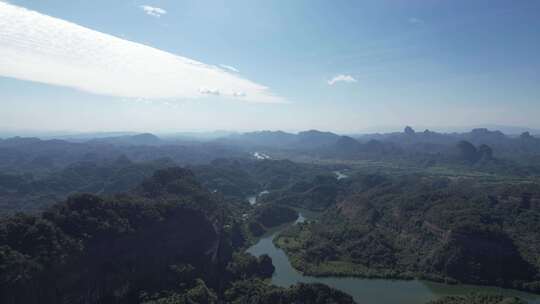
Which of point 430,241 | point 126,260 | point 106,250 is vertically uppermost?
point 106,250

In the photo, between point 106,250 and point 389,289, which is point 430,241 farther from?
point 106,250

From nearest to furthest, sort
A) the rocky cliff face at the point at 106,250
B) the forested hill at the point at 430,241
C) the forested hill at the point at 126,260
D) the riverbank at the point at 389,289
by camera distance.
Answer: the rocky cliff face at the point at 106,250
the forested hill at the point at 126,260
the riverbank at the point at 389,289
the forested hill at the point at 430,241

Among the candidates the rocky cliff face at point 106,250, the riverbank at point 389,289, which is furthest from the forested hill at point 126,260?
the riverbank at point 389,289

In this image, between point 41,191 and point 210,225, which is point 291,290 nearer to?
point 210,225

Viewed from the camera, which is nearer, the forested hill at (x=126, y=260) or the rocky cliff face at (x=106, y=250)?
the rocky cliff face at (x=106, y=250)

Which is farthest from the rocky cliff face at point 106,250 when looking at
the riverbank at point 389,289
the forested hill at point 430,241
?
the forested hill at point 430,241

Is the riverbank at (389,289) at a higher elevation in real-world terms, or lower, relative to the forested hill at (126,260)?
lower

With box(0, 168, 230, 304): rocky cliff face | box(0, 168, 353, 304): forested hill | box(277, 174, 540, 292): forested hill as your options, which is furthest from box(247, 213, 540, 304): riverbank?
box(0, 168, 230, 304): rocky cliff face

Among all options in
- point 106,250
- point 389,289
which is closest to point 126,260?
point 106,250

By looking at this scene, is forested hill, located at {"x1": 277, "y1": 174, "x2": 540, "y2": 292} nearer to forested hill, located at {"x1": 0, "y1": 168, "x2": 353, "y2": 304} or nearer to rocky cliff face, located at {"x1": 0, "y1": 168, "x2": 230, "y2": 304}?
forested hill, located at {"x1": 0, "y1": 168, "x2": 353, "y2": 304}

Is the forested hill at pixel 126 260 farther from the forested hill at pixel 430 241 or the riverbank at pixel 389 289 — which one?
the forested hill at pixel 430 241

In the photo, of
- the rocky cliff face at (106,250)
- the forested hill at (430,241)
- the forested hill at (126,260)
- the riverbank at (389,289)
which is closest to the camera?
the rocky cliff face at (106,250)
